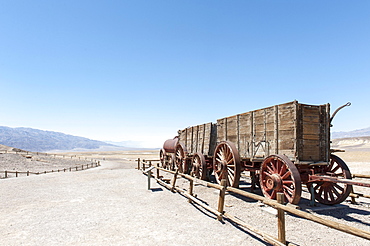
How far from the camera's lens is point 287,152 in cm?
746

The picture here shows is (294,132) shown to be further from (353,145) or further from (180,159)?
(353,145)

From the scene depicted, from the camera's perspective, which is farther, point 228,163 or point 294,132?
point 228,163

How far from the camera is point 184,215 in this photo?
7.20 metres

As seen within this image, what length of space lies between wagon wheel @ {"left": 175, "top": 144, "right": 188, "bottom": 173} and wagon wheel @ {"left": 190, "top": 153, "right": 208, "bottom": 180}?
150cm

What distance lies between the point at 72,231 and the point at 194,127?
982cm

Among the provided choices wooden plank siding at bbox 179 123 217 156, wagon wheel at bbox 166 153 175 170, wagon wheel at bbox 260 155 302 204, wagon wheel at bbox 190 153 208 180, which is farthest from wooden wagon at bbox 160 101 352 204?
wagon wheel at bbox 166 153 175 170

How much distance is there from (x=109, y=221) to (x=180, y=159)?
9403 millimetres

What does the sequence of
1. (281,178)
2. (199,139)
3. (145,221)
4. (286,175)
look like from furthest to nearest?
(199,139) → (281,178) → (286,175) → (145,221)

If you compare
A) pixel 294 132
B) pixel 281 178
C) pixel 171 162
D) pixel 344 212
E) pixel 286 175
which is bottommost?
pixel 344 212

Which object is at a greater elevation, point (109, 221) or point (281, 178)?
point (281, 178)

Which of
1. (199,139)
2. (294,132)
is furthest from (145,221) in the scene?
(199,139)

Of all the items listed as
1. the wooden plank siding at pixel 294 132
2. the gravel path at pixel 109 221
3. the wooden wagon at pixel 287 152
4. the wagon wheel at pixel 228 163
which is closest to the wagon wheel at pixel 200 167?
the wagon wheel at pixel 228 163

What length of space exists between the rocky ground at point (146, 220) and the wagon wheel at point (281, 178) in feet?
2.08

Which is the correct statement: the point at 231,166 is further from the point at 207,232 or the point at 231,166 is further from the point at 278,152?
the point at 207,232
